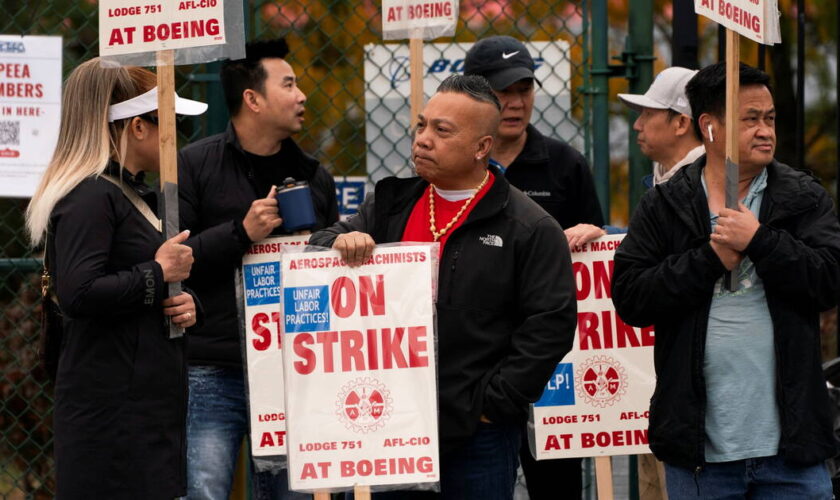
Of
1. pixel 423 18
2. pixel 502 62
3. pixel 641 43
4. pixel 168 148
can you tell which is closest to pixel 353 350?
pixel 168 148

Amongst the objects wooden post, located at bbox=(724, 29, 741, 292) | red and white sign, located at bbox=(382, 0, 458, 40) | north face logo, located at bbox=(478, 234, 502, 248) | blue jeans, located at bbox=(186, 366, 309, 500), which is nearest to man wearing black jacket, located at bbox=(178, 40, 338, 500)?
blue jeans, located at bbox=(186, 366, 309, 500)

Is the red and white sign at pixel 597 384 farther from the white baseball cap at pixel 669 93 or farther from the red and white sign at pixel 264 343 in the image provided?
the red and white sign at pixel 264 343

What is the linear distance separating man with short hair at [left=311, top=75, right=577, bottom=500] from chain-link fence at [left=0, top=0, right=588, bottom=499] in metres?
1.82

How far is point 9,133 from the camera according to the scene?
5.69 metres

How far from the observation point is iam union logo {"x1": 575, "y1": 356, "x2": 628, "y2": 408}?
16.1 ft

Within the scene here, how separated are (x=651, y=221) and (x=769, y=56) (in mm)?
4136

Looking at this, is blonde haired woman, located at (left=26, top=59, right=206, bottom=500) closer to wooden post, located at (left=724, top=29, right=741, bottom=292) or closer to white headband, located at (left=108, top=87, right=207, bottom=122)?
white headband, located at (left=108, top=87, right=207, bottom=122)

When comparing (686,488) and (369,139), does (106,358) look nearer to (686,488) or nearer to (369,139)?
(686,488)

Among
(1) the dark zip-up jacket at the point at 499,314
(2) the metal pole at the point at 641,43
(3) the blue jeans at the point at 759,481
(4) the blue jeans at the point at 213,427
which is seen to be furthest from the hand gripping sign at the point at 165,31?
(2) the metal pole at the point at 641,43

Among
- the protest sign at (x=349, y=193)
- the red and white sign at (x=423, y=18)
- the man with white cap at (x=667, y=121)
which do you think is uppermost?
the red and white sign at (x=423, y=18)

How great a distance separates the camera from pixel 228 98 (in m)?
5.24

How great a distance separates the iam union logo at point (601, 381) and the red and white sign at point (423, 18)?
1289 mm

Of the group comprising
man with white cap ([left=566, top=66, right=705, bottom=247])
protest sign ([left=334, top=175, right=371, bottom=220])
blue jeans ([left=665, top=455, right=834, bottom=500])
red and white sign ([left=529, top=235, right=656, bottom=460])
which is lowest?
blue jeans ([left=665, top=455, right=834, bottom=500])

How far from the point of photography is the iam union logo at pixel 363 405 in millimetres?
3914
